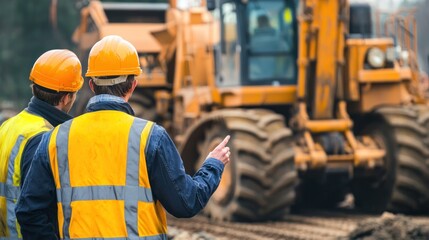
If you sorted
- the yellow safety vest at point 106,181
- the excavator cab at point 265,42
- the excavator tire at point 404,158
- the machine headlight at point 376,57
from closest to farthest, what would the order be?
the yellow safety vest at point 106,181 → the excavator tire at point 404,158 → the excavator cab at point 265,42 → the machine headlight at point 376,57

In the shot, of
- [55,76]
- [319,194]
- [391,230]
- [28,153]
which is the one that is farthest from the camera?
[319,194]

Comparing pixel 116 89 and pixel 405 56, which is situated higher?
pixel 116 89

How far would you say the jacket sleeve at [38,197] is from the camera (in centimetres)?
457

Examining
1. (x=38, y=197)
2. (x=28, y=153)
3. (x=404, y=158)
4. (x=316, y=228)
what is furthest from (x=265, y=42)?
(x=38, y=197)

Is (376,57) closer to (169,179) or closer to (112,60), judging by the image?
(112,60)

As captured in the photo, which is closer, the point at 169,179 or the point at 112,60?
the point at 169,179

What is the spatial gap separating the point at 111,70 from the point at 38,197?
0.62 meters

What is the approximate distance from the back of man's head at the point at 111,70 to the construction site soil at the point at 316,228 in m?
5.92

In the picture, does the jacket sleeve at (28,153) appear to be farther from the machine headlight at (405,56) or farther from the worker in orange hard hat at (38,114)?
the machine headlight at (405,56)

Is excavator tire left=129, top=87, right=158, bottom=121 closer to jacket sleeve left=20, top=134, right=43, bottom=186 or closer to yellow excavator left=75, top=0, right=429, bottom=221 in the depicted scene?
yellow excavator left=75, top=0, right=429, bottom=221

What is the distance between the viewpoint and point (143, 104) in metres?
18.5

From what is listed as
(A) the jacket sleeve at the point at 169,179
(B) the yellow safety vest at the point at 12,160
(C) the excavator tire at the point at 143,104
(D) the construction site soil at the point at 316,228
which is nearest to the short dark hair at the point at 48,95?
(B) the yellow safety vest at the point at 12,160

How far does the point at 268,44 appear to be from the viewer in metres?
14.2

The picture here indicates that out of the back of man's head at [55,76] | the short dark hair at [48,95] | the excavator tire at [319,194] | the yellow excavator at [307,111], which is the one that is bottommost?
the excavator tire at [319,194]
